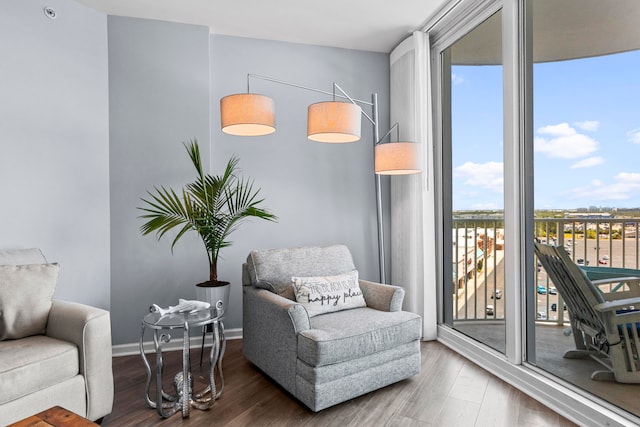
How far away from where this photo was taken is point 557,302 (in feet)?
7.58

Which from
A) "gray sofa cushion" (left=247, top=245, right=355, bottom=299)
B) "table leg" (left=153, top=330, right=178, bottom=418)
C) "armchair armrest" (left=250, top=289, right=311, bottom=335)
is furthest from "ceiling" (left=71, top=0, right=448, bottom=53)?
"table leg" (left=153, top=330, right=178, bottom=418)

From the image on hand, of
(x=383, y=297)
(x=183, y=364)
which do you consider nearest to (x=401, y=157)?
(x=383, y=297)

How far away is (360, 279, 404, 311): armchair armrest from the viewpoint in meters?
2.62

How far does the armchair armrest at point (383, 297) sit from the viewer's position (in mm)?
2615

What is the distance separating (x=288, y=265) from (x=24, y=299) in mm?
1531

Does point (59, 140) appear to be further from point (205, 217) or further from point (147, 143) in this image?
point (205, 217)

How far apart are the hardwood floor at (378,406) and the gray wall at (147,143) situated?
0.70 m

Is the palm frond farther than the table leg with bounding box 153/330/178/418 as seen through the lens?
Yes

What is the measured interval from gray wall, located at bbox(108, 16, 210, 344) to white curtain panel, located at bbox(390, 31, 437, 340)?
181cm

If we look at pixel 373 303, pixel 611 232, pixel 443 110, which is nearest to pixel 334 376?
pixel 373 303

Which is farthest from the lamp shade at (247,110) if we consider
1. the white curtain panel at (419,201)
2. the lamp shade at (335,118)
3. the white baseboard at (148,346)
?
the white baseboard at (148,346)

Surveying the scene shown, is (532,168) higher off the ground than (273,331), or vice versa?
(532,168)

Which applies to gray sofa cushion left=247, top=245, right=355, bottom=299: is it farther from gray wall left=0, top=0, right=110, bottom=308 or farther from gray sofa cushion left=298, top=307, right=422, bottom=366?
gray wall left=0, top=0, right=110, bottom=308

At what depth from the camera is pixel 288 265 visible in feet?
9.12
